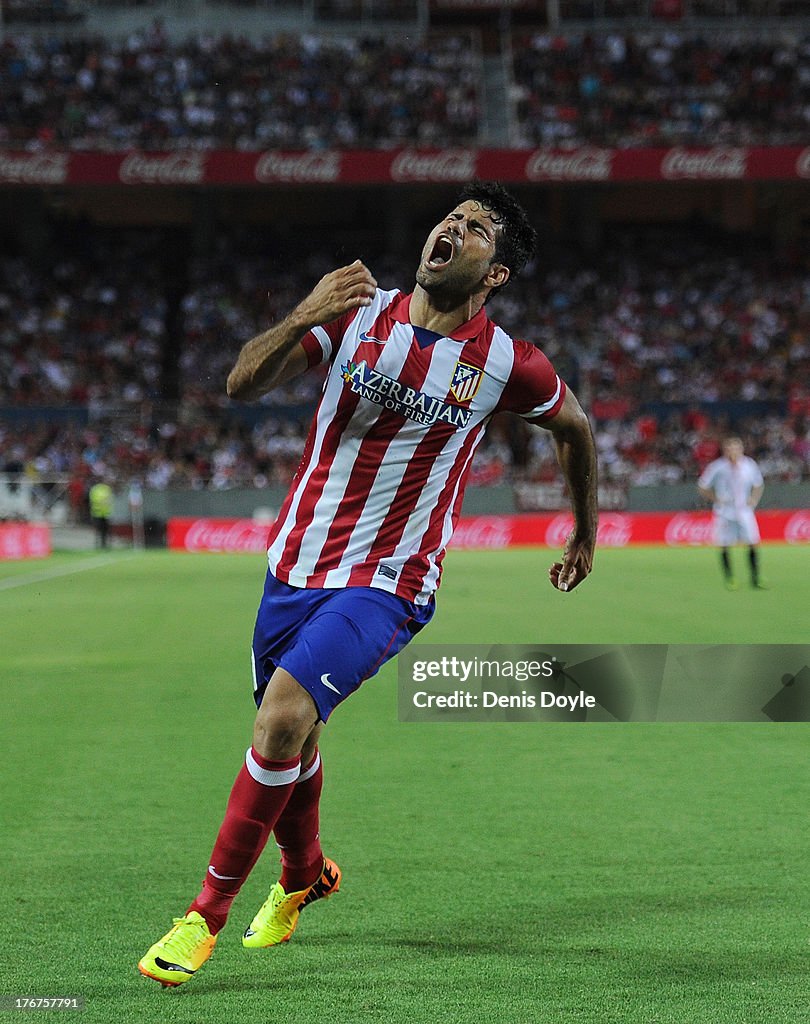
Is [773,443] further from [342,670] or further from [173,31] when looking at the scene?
[342,670]

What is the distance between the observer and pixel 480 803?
6.26m

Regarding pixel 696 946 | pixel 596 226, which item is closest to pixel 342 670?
pixel 696 946

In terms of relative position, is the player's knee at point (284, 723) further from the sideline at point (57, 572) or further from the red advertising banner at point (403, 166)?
the red advertising banner at point (403, 166)

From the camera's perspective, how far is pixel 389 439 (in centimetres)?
428

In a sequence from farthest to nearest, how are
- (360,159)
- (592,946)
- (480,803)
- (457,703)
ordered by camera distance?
1. (360,159)
2. (457,703)
3. (480,803)
4. (592,946)

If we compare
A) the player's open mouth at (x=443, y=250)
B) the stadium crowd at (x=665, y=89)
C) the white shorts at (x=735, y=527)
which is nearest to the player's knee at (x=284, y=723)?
the player's open mouth at (x=443, y=250)

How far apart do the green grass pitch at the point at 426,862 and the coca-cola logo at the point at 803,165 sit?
1104 inches

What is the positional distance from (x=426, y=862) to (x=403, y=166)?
1216 inches

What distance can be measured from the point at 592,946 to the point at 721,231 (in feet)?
120

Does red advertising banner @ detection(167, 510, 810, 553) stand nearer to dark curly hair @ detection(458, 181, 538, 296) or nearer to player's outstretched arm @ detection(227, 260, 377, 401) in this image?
dark curly hair @ detection(458, 181, 538, 296)

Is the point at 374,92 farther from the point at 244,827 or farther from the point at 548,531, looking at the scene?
the point at 244,827

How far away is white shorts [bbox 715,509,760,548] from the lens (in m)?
18.9

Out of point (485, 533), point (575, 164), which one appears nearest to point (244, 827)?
point (485, 533)

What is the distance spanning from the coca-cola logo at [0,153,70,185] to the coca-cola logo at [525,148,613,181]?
12630 mm
